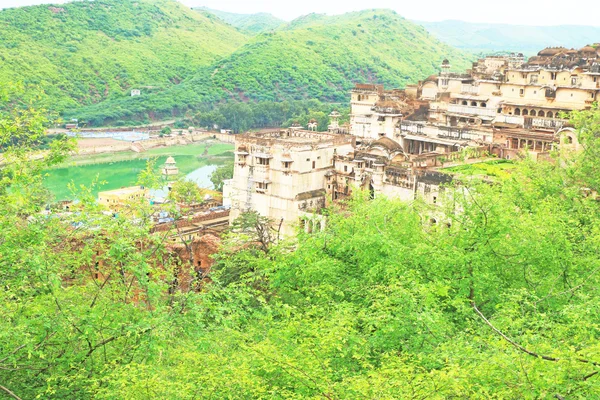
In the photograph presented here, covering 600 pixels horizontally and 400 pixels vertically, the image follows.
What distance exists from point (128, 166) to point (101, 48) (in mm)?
52971

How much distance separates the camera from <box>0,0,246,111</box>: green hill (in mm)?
99438

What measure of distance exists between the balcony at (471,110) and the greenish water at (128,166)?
25.5m

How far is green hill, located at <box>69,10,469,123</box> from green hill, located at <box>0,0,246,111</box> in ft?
20.4

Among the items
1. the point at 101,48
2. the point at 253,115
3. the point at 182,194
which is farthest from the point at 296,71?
the point at 182,194

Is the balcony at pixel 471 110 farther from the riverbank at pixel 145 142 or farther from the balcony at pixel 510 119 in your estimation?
the riverbank at pixel 145 142

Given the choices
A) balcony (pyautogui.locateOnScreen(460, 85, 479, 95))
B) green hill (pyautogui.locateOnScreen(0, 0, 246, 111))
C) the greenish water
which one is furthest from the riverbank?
balcony (pyautogui.locateOnScreen(460, 85, 479, 95))

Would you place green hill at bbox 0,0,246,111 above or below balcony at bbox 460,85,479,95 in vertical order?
above

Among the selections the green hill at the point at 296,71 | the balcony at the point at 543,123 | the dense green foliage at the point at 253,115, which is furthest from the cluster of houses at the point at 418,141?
the green hill at the point at 296,71

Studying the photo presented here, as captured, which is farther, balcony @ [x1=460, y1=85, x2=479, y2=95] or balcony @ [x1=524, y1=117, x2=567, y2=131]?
balcony @ [x1=460, y1=85, x2=479, y2=95]

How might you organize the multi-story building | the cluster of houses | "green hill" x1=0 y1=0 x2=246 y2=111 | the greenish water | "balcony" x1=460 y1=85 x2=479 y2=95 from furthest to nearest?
"green hill" x1=0 y1=0 x2=246 y2=111 < the greenish water < "balcony" x1=460 y1=85 x2=479 y2=95 < the multi-story building < the cluster of houses

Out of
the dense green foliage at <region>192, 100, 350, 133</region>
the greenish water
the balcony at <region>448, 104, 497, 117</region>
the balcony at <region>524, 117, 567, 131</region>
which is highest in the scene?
the balcony at <region>448, 104, 497, 117</region>

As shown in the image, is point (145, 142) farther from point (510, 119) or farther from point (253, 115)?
point (510, 119)

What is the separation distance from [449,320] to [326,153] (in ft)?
66.8

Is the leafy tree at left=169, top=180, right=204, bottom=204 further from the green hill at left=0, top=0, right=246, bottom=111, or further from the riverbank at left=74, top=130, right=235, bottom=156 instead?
the green hill at left=0, top=0, right=246, bottom=111
